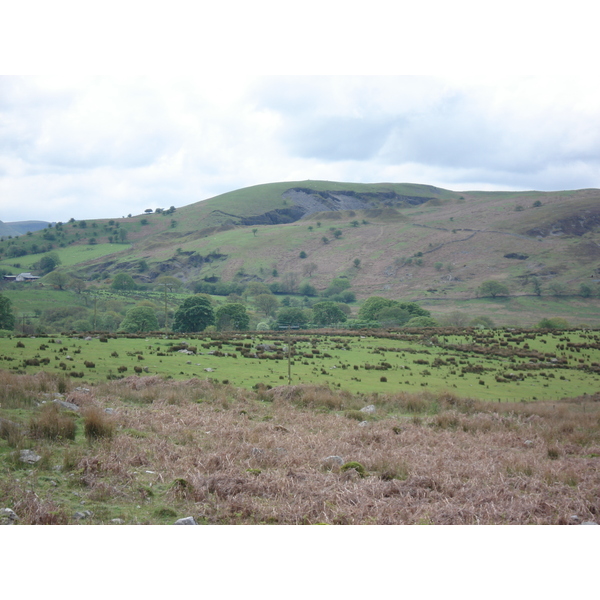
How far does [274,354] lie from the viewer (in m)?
36.4

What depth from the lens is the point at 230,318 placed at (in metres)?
79.0

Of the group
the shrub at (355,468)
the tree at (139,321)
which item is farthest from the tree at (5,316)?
the shrub at (355,468)

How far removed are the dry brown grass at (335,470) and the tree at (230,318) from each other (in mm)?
61494

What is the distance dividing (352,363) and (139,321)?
168 ft

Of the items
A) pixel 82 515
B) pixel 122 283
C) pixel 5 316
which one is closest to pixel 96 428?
pixel 82 515

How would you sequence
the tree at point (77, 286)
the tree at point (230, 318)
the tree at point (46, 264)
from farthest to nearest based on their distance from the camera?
the tree at point (46, 264), the tree at point (77, 286), the tree at point (230, 318)

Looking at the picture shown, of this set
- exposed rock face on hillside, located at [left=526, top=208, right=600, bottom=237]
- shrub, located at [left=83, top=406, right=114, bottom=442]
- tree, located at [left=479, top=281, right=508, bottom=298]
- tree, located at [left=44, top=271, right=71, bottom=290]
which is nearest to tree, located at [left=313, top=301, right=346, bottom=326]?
tree, located at [left=479, top=281, right=508, bottom=298]

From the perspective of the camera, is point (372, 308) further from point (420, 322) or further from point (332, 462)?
point (332, 462)

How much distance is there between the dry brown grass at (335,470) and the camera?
7.58 meters

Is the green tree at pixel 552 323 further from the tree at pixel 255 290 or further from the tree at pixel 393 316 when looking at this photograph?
the tree at pixel 255 290

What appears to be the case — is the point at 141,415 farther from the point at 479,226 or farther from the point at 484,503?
the point at 479,226

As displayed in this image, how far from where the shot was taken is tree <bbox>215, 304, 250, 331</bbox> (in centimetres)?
7819

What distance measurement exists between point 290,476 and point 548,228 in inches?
7548

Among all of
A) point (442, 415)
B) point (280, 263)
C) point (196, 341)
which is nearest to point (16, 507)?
point (442, 415)
